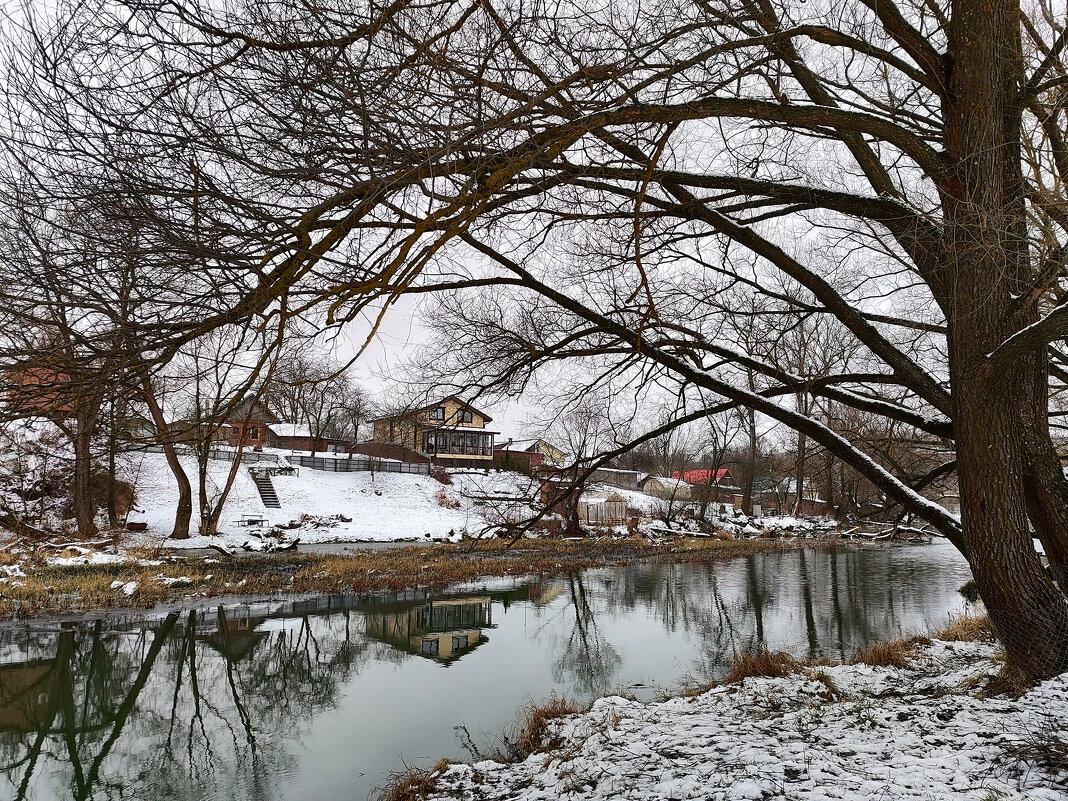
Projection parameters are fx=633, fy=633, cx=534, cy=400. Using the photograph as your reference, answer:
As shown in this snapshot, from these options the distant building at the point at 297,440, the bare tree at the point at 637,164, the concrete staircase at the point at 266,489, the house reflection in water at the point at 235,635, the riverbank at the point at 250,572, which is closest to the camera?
the bare tree at the point at 637,164

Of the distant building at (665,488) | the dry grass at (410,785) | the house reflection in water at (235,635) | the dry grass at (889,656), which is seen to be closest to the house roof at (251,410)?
the dry grass at (410,785)

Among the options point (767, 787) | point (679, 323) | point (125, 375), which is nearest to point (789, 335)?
point (679, 323)

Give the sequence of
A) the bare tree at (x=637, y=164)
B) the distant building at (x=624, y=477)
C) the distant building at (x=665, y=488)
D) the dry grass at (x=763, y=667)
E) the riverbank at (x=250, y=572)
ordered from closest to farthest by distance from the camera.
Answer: the bare tree at (x=637, y=164), the dry grass at (x=763, y=667), the riverbank at (x=250, y=572), the distant building at (x=665, y=488), the distant building at (x=624, y=477)

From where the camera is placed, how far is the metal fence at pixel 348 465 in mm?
40594

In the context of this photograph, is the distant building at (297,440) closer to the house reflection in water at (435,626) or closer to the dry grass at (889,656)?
the house reflection in water at (435,626)

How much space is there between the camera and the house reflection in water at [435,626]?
11.3m

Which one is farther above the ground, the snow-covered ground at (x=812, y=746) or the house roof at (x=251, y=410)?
the house roof at (x=251, y=410)

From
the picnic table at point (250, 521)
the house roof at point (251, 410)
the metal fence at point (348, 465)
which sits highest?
the metal fence at point (348, 465)

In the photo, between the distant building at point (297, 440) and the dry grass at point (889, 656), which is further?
the distant building at point (297, 440)

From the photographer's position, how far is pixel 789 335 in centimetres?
817

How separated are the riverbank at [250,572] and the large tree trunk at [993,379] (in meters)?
7.10

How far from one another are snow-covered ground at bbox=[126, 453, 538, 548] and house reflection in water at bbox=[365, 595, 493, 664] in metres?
7.85

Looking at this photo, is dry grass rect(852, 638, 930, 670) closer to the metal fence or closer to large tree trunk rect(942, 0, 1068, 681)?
large tree trunk rect(942, 0, 1068, 681)

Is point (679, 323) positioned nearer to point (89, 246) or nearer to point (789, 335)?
point (789, 335)
